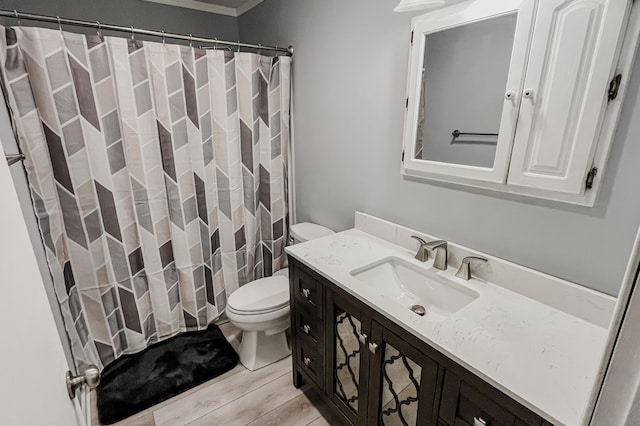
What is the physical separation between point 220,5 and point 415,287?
2640mm

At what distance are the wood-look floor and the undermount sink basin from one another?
0.78 meters

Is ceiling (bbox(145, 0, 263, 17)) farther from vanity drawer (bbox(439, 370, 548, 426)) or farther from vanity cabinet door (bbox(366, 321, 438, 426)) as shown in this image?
vanity drawer (bbox(439, 370, 548, 426))

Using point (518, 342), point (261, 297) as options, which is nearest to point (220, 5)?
point (261, 297)

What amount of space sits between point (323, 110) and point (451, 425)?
1.71 m

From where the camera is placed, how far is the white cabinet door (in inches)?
35.0

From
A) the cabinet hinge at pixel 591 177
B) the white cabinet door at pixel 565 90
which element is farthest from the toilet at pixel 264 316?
the cabinet hinge at pixel 591 177

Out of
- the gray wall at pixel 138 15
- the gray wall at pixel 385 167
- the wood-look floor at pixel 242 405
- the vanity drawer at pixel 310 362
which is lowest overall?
the wood-look floor at pixel 242 405

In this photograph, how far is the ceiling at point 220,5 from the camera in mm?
2367

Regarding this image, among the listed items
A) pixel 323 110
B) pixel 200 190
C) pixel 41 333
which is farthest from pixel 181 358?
pixel 323 110

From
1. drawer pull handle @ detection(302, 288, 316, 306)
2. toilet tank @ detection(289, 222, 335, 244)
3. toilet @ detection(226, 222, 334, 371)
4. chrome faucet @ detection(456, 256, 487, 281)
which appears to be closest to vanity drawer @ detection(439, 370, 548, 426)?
chrome faucet @ detection(456, 256, 487, 281)

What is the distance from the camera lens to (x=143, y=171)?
1.80m

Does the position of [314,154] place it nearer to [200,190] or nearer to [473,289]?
[200,190]

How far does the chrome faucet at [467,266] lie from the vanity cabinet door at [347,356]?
0.45m

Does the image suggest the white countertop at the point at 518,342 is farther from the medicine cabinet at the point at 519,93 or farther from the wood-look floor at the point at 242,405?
the wood-look floor at the point at 242,405
